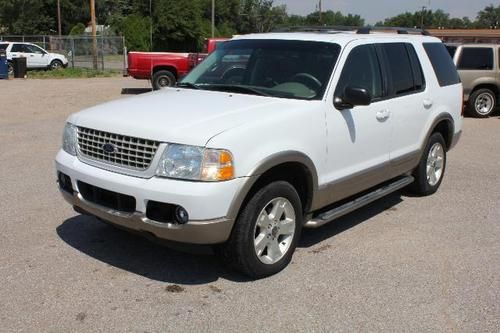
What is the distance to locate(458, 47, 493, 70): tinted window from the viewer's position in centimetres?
1466

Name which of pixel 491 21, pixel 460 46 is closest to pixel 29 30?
pixel 460 46

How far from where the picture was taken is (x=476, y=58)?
48.5 ft

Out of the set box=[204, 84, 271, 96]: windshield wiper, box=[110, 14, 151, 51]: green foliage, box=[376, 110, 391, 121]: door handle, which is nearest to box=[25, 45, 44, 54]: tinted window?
box=[110, 14, 151, 51]: green foliage

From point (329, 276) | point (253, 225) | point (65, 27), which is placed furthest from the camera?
point (65, 27)

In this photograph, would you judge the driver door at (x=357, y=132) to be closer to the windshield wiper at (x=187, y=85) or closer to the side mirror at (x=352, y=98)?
the side mirror at (x=352, y=98)

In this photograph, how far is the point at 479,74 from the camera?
574 inches

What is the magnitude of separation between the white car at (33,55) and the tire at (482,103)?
72.7ft

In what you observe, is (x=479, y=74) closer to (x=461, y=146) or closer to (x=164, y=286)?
(x=461, y=146)

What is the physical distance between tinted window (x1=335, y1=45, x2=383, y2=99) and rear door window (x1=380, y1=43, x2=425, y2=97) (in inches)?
9.2

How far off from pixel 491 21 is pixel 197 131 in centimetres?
15347

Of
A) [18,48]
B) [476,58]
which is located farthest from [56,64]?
[476,58]

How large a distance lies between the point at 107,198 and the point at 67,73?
26337 millimetres

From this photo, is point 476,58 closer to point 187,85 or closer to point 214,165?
point 187,85

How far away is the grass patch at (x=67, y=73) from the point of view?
2788 centimetres
